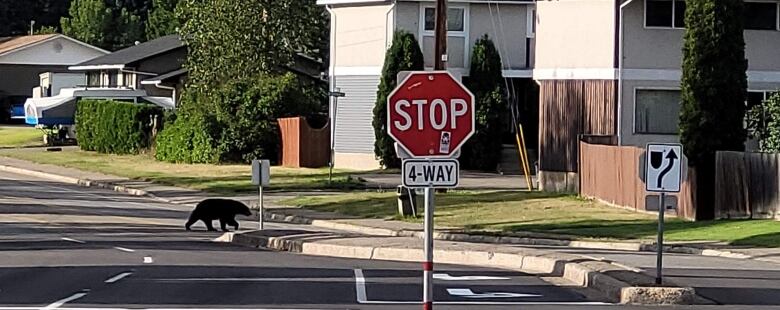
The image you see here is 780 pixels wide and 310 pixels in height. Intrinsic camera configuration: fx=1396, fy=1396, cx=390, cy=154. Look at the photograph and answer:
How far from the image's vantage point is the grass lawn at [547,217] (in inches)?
1111

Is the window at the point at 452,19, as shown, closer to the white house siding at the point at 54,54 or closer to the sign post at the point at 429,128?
the sign post at the point at 429,128

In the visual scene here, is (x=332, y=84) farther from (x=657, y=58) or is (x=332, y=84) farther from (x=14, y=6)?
(x=14, y=6)

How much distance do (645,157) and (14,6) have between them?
4173 inches

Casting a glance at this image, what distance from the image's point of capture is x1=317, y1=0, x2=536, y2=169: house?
163 feet

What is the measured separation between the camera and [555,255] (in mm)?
21938

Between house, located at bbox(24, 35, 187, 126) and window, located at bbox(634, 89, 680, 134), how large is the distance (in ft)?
120

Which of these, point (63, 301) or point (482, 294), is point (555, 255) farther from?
point (63, 301)

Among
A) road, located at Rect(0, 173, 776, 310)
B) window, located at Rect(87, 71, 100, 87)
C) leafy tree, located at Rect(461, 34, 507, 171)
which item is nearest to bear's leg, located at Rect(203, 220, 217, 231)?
road, located at Rect(0, 173, 776, 310)

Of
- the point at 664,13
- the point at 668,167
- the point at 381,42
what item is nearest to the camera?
the point at 668,167

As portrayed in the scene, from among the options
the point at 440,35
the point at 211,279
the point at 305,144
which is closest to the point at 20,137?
the point at 305,144

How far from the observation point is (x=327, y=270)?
21031 mm

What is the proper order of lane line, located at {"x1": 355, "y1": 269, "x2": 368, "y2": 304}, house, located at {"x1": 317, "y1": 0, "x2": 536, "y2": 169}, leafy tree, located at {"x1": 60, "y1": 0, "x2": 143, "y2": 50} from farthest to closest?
leafy tree, located at {"x1": 60, "y1": 0, "x2": 143, "y2": 50}, house, located at {"x1": 317, "y1": 0, "x2": 536, "y2": 169}, lane line, located at {"x1": 355, "y1": 269, "x2": 368, "y2": 304}

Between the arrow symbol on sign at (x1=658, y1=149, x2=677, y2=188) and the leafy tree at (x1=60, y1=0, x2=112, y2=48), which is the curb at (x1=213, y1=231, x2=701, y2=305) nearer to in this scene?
the arrow symbol on sign at (x1=658, y1=149, x2=677, y2=188)

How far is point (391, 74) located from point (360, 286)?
3047cm
